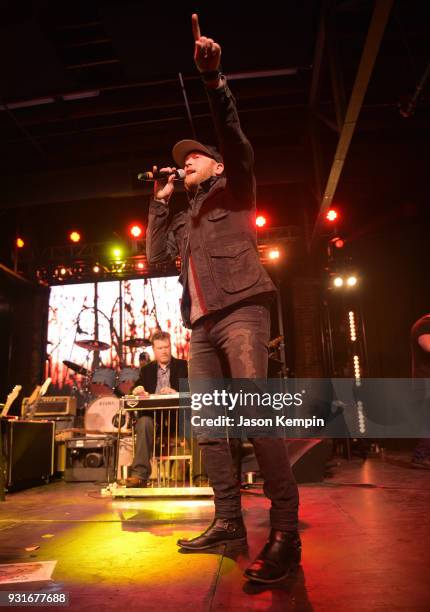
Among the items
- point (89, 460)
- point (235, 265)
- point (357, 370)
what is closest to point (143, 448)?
point (89, 460)

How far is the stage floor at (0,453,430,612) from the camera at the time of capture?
119 cm

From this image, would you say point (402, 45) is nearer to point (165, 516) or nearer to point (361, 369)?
point (361, 369)

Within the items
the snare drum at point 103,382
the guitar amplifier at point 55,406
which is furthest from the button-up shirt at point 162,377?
the snare drum at point 103,382

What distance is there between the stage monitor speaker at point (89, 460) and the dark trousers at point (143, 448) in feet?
4.97

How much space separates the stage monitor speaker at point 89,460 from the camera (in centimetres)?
546

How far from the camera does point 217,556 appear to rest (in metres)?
1.64

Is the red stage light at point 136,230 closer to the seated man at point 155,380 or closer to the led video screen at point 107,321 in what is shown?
the led video screen at point 107,321

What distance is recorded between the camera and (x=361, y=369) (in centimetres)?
755

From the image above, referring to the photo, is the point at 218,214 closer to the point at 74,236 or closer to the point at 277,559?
the point at 277,559

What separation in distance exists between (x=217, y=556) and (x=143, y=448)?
2.53 meters

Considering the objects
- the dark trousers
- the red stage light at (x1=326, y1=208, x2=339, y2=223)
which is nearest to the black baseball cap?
the dark trousers

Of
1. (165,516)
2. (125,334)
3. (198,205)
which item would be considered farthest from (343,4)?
(125,334)

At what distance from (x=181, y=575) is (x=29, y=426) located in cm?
410

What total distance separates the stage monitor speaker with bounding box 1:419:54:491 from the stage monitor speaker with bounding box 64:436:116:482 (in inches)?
9.6
